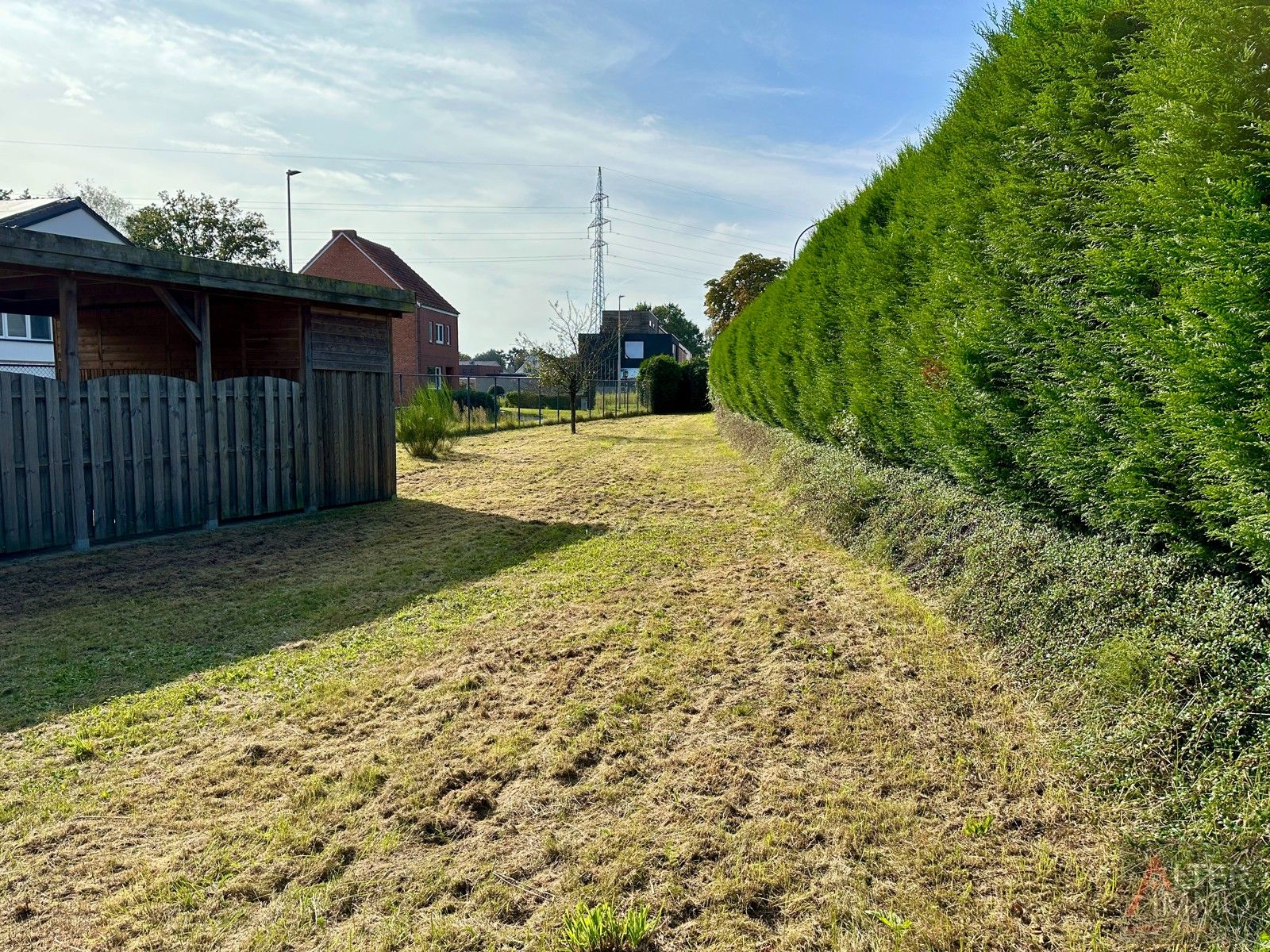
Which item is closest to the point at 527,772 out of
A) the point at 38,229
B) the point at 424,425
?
the point at 424,425

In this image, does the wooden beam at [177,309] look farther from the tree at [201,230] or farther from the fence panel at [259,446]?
the tree at [201,230]

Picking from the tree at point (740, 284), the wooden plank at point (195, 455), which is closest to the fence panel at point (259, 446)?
the wooden plank at point (195, 455)

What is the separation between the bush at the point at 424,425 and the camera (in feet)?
53.5

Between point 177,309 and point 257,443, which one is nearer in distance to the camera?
point 177,309

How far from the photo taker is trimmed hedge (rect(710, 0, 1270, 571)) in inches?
100

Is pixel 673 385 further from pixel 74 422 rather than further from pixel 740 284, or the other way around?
pixel 74 422

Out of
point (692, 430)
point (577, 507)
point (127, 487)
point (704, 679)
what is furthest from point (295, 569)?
point (692, 430)

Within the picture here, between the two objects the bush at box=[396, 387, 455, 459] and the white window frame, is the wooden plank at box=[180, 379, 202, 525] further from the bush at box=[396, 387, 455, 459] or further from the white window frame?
the white window frame

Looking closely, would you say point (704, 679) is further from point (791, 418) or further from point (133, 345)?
point (133, 345)

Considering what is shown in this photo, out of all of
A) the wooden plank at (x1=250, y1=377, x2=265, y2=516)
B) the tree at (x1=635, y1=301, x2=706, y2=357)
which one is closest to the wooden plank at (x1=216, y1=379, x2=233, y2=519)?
the wooden plank at (x1=250, y1=377, x2=265, y2=516)

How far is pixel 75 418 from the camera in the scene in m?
7.18

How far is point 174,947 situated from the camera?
2182 mm

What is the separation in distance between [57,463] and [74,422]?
425mm

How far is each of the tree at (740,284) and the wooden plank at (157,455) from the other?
38.3 metres
